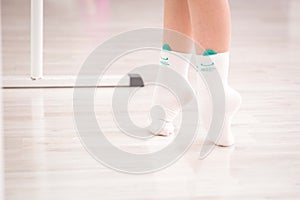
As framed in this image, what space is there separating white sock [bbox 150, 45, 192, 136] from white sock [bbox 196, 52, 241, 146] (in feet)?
0.26

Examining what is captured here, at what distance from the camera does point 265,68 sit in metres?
2.38

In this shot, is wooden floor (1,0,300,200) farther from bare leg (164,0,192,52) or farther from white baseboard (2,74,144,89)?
bare leg (164,0,192,52)

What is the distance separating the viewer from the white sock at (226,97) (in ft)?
5.36

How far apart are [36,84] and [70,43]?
1.60 ft

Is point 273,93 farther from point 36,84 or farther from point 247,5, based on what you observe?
point 247,5

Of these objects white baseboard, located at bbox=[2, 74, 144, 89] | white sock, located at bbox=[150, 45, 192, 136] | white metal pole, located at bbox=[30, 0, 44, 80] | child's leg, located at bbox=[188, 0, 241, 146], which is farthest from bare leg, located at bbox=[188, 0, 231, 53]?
white metal pole, located at bbox=[30, 0, 44, 80]

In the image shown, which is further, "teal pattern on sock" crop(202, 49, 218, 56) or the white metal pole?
the white metal pole

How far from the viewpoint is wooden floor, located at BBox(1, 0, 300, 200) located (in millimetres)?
1483

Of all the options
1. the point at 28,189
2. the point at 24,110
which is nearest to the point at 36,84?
the point at 24,110

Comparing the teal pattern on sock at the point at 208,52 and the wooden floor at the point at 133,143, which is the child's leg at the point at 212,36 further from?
the wooden floor at the point at 133,143

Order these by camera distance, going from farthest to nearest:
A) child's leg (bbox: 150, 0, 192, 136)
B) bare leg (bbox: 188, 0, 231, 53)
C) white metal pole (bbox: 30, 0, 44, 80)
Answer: white metal pole (bbox: 30, 0, 44, 80)
child's leg (bbox: 150, 0, 192, 136)
bare leg (bbox: 188, 0, 231, 53)

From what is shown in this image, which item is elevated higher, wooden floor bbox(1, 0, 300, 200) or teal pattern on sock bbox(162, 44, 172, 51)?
teal pattern on sock bbox(162, 44, 172, 51)

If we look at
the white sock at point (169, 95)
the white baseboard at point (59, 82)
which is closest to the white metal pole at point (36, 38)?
the white baseboard at point (59, 82)

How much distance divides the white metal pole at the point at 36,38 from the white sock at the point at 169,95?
1.54 feet
